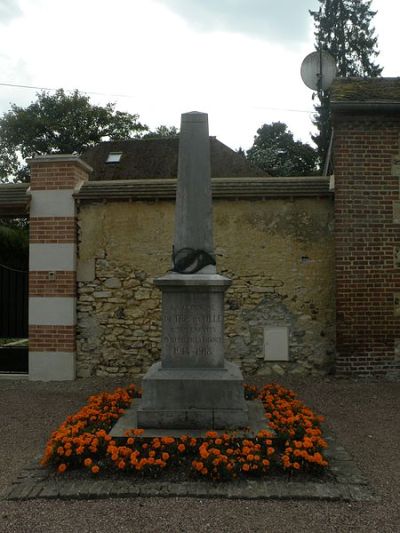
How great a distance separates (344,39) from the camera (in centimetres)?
2695

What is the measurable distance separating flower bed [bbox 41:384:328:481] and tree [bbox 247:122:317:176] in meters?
24.9

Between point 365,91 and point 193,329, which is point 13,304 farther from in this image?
point 365,91

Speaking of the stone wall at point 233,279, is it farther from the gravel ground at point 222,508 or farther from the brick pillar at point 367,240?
the gravel ground at point 222,508

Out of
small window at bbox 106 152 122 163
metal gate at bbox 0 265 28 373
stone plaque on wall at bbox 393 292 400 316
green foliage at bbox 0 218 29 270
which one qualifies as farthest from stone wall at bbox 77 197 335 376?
small window at bbox 106 152 122 163

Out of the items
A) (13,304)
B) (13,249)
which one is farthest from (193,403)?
(13,249)

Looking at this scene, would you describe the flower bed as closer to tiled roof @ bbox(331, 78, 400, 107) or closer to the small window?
tiled roof @ bbox(331, 78, 400, 107)

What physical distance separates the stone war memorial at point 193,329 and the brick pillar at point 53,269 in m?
3.52

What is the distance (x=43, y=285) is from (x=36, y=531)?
5382mm

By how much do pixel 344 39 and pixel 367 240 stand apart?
77.7 ft

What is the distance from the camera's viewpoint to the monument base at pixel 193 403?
14.5 feet

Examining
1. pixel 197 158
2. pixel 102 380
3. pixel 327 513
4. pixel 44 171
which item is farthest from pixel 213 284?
pixel 44 171

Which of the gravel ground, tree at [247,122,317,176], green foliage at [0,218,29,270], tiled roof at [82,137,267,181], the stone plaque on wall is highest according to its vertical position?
tree at [247,122,317,176]

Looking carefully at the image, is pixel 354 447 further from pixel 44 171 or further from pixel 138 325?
pixel 44 171

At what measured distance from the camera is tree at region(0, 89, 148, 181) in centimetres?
2702
